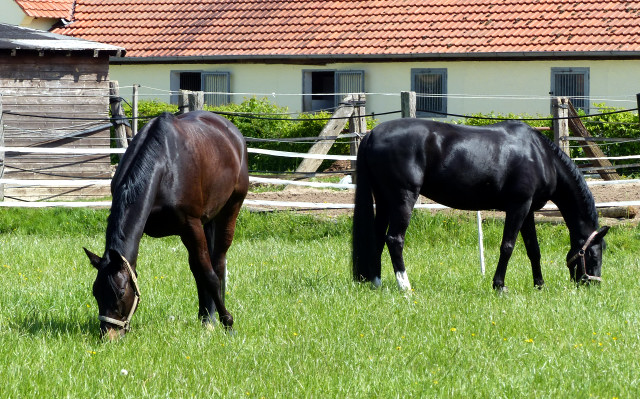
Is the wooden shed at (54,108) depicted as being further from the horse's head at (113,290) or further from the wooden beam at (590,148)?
the horse's head at (113,290)

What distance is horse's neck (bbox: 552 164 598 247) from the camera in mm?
9305

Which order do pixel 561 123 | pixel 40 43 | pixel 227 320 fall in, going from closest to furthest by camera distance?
pixel 227 320, pixel 561 123, pixel 40 43

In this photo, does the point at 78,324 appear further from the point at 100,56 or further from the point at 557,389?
the point at 100,56

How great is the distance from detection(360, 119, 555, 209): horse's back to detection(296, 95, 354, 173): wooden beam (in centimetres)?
600

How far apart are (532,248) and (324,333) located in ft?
10.6

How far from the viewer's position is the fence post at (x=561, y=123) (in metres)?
14.3

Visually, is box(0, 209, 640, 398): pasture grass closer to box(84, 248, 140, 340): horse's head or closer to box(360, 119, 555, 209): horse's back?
box(84, 248, 140, 340): horse's head

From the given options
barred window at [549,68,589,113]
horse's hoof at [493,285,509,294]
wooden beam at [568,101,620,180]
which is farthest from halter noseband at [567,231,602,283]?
barred window at [549,68,589,113]

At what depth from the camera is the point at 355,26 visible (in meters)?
23.5

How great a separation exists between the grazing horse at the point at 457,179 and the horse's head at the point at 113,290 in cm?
316

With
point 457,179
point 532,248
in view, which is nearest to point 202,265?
point 457,179

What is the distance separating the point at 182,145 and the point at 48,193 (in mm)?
11611

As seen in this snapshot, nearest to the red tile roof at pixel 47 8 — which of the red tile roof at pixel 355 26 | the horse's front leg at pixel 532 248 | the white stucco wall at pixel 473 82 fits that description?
the red tile roof at pixel 355 26

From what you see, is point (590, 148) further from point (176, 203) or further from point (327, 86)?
point (327, 86)
